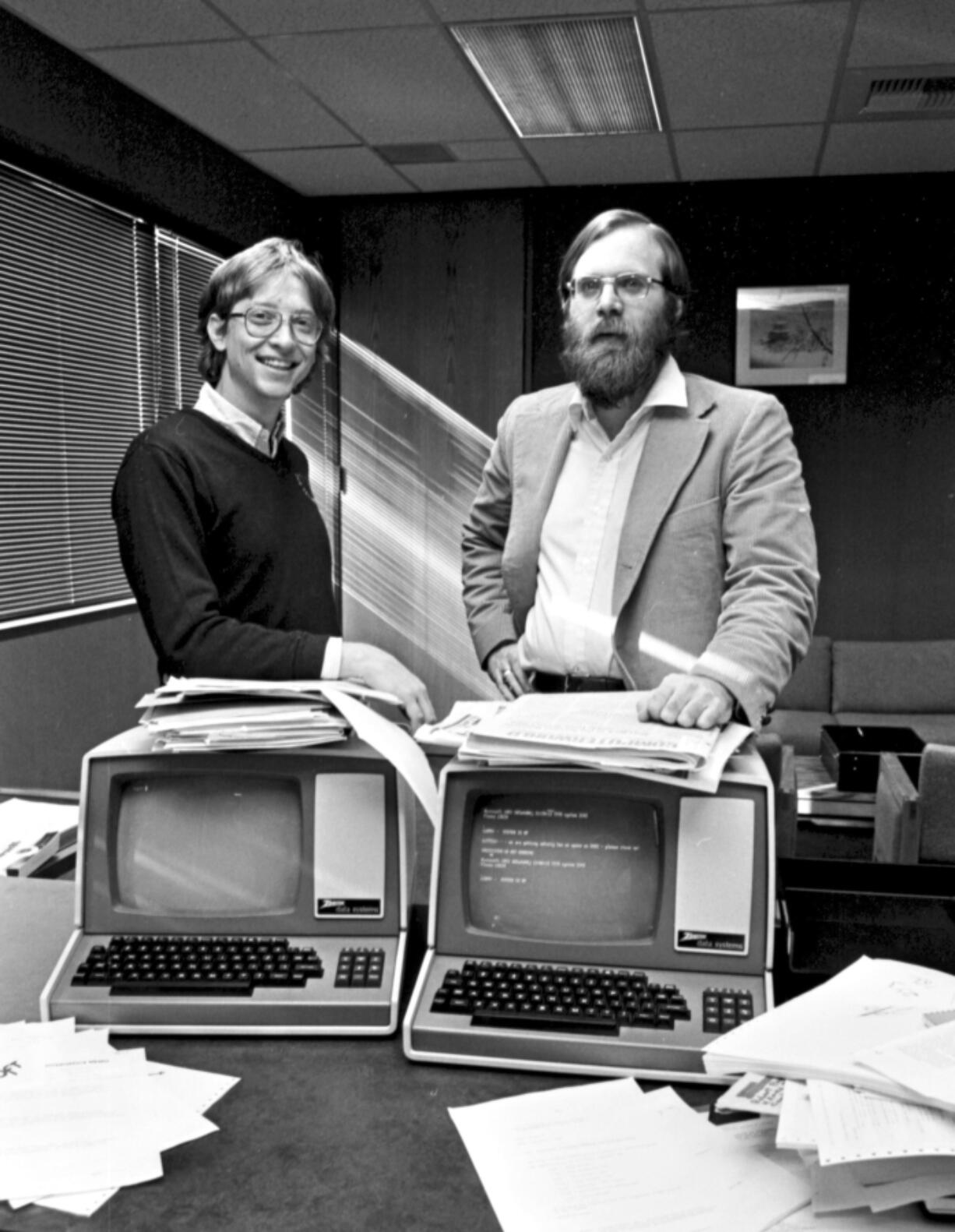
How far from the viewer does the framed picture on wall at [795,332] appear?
5.21 meters

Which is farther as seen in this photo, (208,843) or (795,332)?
(795,332)

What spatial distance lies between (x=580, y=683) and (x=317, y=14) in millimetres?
A: 2377

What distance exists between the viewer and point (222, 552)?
1.68 meters

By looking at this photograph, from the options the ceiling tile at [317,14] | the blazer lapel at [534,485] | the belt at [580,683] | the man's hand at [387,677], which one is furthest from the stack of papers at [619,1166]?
the ceiling tile at [317,14]

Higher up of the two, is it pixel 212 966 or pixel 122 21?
pixel 122 21

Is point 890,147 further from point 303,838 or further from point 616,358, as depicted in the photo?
point 303,838

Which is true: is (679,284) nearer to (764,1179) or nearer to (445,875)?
(445,875)

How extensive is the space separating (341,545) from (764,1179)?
5089 millimetres

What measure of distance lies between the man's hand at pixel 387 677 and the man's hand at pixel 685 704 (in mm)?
255

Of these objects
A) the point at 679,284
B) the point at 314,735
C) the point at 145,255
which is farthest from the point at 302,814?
the point at 145,255

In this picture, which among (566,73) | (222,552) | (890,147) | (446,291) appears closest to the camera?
(222,552)

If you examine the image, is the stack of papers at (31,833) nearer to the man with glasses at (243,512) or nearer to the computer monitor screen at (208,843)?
the man with glasses at (243,512)

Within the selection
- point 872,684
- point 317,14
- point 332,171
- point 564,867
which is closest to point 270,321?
point 564,867

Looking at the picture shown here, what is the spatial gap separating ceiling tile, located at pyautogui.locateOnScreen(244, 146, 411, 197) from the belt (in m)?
3.37
